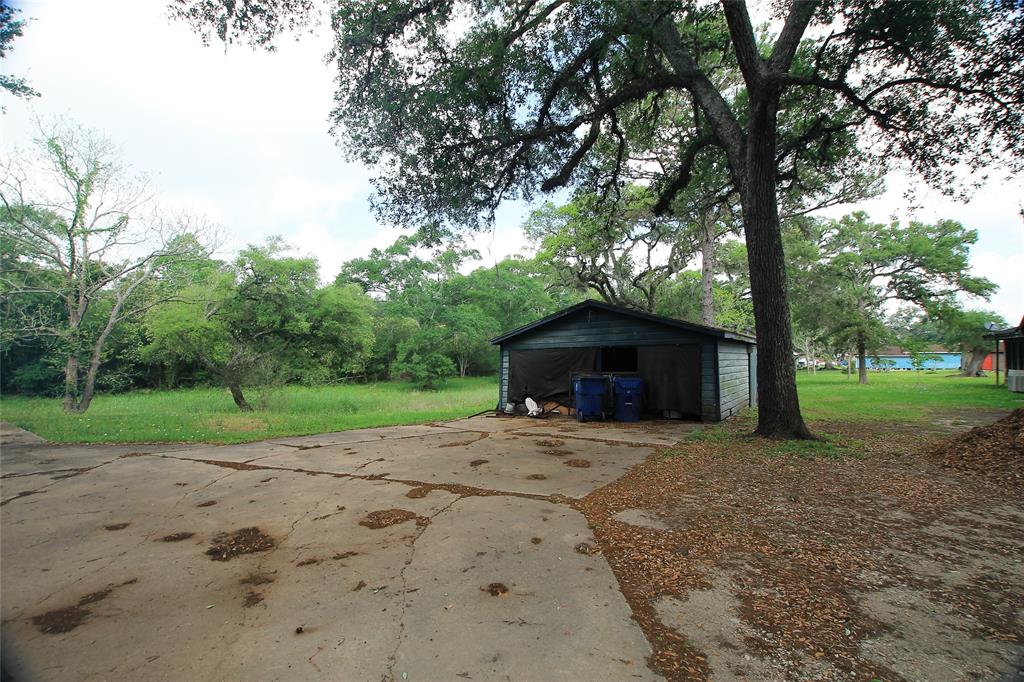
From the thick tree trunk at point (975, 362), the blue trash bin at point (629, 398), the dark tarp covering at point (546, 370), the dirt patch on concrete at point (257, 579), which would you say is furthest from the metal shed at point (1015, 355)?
the dirt patch on concrete at point (257, 579)

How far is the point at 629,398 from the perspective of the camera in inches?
415

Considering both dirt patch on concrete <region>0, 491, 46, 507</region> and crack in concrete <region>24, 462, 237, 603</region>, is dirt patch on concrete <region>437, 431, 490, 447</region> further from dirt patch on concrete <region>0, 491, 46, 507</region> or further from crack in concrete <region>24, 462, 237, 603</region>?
dirt patch on concrete <region>0, 491, 46, 507</region>

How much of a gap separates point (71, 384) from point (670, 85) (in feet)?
59.1

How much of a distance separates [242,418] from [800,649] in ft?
41.2

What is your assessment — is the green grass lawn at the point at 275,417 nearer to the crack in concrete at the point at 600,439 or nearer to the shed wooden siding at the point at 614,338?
the shed wooden siding at the point at 614,338

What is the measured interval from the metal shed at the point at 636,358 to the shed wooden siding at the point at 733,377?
3 cm

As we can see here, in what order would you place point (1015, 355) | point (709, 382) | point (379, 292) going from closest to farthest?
point (709, 382), point (1015, 355), point (379, 292)

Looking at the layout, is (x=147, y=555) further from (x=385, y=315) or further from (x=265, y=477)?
(x=385, y=315)

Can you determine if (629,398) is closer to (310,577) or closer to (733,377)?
(733,377)

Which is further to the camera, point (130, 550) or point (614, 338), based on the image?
point (614, 338)

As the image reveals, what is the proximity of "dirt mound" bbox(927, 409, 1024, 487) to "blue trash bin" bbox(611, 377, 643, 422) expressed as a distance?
5.38 m

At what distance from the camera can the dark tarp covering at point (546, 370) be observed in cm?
1181

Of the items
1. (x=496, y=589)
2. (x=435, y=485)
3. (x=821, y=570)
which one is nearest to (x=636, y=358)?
(x=435, y=485)

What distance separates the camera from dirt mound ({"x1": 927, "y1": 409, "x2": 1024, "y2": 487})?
4.66 meters
